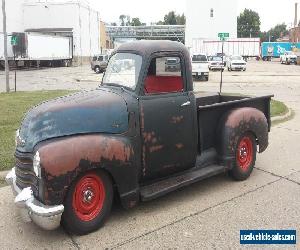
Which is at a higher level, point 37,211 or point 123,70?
point 123,70

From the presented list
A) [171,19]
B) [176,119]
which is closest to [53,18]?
[176,119]

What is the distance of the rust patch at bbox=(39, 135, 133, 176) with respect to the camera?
13.3 feet

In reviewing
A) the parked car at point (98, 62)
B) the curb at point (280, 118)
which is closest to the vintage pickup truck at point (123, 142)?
the curb at point (280, 118)

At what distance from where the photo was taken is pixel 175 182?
205 inches

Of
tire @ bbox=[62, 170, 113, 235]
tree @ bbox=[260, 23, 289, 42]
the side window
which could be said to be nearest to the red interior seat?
the side window

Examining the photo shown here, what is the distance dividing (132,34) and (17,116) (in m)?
88.1

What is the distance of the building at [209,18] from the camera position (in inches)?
2972

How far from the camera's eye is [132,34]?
96.1 meters

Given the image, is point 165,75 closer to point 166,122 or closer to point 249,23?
point 166,122

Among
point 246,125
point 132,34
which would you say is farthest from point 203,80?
point 132,34

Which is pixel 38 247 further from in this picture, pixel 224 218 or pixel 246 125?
pixel 246 125

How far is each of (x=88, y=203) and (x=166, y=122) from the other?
1.46 m

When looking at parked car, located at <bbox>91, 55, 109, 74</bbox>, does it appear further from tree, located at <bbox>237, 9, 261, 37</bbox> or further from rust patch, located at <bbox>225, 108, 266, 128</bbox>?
tree, located at <bbox>237, 9, 261, 37</bbox>

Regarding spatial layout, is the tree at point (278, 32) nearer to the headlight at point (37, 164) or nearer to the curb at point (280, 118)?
the curb at point (280, 118)
